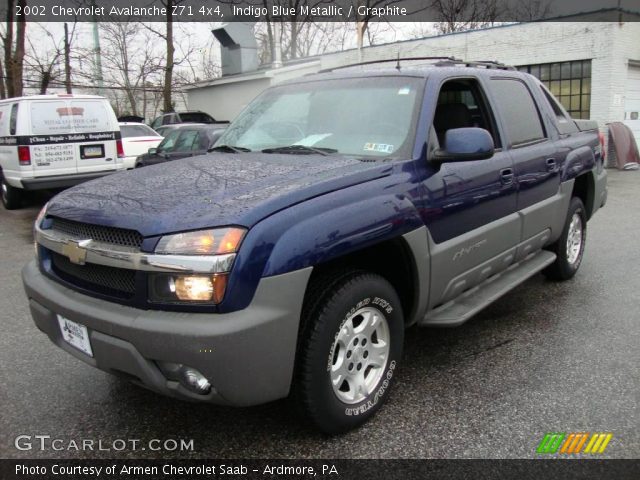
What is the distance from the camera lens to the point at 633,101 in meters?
15.5

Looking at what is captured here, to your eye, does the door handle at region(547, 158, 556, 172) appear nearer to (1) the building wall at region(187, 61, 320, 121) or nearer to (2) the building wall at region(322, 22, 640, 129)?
(2) the building wall at region(322, 22, 640, 129)

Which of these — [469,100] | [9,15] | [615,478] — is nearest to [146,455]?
[615,478]

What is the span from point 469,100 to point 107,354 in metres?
2.90

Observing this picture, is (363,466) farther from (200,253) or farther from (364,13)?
(364,13)

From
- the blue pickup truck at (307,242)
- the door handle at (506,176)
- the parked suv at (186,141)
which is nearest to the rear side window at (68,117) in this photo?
the parked suv at (186,141)

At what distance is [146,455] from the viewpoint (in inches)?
107

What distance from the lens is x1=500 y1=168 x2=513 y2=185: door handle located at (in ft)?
12.4

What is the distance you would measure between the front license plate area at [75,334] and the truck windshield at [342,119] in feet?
5.17

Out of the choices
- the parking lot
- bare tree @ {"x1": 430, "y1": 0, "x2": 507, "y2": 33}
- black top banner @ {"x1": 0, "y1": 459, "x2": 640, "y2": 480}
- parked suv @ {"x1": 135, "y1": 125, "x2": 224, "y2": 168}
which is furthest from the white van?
bare tree @ {"x1": 430, "y1": 0, "x2": 507, "y2": 33}

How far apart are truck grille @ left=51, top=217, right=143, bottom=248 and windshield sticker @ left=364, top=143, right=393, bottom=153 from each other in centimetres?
146

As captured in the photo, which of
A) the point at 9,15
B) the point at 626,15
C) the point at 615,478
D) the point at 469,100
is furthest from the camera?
the point at 9,15

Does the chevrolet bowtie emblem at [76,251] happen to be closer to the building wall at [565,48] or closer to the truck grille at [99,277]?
the truck grille at [99,277]

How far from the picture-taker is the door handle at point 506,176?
3.78m

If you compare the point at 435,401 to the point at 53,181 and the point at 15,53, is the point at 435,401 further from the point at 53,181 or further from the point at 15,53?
the point at 15,53
